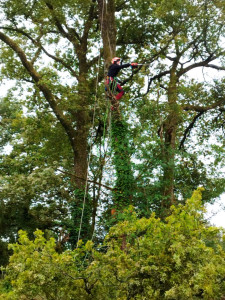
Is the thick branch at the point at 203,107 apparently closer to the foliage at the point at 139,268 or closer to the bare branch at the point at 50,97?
the bare branch at the point at 50,97

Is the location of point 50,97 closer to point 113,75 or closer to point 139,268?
point 113,75

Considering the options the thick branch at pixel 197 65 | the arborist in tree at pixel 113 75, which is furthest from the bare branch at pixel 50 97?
the thick branch at pixel 197 65

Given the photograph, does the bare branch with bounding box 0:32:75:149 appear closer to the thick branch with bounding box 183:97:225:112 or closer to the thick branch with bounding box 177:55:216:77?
the thick branch with bounding box 183:97:225:112

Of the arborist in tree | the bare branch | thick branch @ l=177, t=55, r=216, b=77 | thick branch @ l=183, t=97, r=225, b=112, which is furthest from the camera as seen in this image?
thick branch @ l=177, t=55, r=216, b=77

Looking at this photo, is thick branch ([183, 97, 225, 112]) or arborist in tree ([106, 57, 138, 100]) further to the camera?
thick branch ([183, 97, 225, 112])

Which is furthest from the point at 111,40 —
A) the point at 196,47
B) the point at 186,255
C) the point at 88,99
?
the point at 186,255

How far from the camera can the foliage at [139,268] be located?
402 centimetres

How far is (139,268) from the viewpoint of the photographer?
4242mm

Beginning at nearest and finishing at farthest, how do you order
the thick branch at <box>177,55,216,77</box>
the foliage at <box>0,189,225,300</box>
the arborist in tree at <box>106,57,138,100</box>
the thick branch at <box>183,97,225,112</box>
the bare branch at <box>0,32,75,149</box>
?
1. the foliage at <box>0,189,225,300</box>
2. the arborist in tree at <box>106,57,138,100</box>
3. the bare branch at <box>0,32,75,149</box>
4. the thick branch at <box>183,97,225,112</box>
5. the thick branch at <box>177,55,216,77</box>

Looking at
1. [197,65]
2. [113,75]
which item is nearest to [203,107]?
[197,65]

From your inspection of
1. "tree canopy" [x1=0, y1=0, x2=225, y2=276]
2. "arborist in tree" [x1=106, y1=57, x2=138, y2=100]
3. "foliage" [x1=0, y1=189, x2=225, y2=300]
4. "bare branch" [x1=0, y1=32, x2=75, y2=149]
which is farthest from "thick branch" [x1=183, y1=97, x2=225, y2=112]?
"foliage" [x1=0, y1=189, x2=225, y2=300]

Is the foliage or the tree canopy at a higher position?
the tree canopy

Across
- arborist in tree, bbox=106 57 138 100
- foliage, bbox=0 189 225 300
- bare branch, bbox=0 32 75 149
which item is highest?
bare branch, bbox=0 32 75 149

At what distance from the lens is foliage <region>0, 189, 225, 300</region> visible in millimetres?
4016
